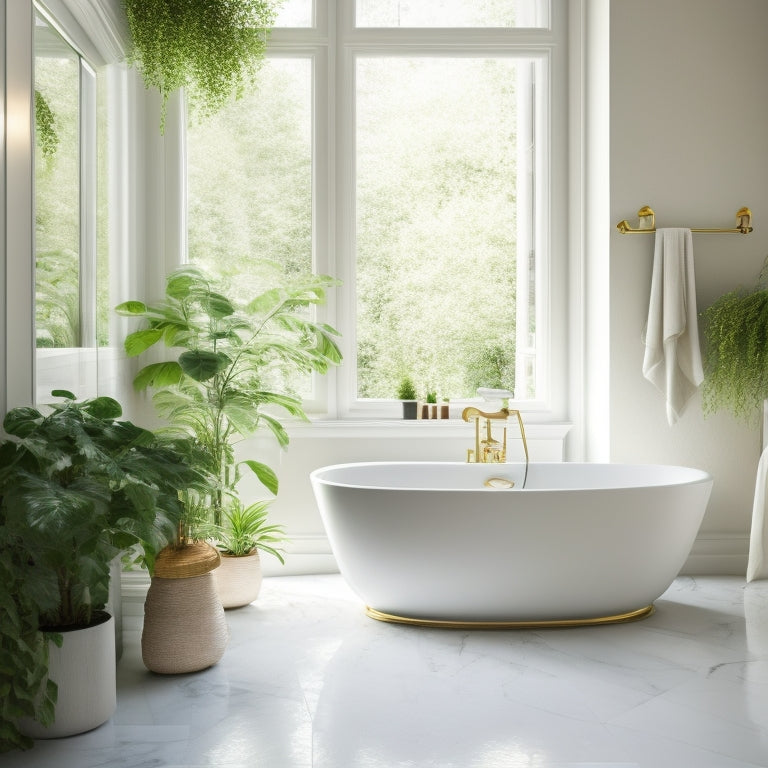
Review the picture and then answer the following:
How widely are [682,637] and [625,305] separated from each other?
57.7 inches

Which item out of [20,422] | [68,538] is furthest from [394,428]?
[68,538]

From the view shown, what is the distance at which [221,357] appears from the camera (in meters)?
3.23

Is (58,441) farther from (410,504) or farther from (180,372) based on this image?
(180,372)

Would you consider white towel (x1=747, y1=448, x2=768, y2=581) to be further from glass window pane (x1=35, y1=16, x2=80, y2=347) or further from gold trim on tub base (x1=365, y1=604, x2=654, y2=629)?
glass window pane (x1=35, y1=16, x2=80, y2=347)

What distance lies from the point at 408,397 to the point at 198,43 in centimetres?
175

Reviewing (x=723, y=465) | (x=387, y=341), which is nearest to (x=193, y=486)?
(x=387, y=341)

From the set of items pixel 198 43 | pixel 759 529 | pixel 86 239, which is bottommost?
pixel 759 529

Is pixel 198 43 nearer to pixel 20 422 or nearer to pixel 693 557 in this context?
pixel 20 422

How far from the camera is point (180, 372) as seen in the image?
3.59m

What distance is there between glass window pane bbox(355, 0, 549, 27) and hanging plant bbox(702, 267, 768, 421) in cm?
158

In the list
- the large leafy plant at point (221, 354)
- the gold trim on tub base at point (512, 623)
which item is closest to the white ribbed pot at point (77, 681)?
the large leafy plant at point (221, 354)

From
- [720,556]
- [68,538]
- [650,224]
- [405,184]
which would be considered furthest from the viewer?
[405,184]

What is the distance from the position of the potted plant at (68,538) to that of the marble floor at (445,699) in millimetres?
168

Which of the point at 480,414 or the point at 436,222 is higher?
the point at 436,222
